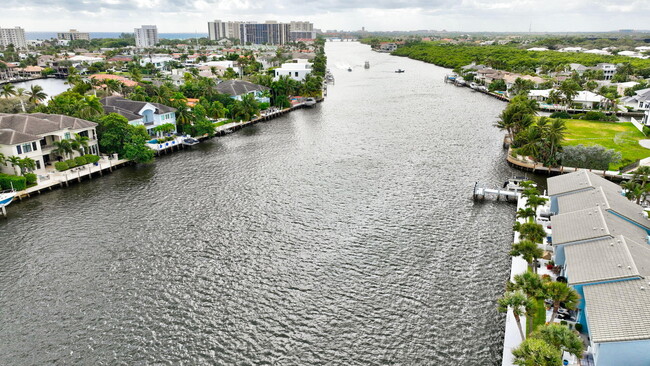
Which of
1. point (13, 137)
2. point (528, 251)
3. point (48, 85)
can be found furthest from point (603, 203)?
point (48, 85)

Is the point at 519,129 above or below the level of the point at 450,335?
above

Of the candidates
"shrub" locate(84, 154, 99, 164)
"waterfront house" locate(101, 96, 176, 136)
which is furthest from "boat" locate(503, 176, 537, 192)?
"waterfront house" locate(101, 96, 176, 136)

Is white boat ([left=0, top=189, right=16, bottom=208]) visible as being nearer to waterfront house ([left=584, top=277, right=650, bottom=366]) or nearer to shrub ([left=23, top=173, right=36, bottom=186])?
shrub ([left=23, top=173, right=36, bottom=186])

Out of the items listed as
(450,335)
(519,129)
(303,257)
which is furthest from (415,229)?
(519,129)

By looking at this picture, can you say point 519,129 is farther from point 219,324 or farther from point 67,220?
point 67,220

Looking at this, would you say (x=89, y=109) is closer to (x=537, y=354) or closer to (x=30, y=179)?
(x=30, y=179)

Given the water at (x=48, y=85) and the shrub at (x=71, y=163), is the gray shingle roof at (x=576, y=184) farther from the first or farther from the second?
the water at (x=48, y=85)

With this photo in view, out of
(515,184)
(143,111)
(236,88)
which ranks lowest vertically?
(515,184)
